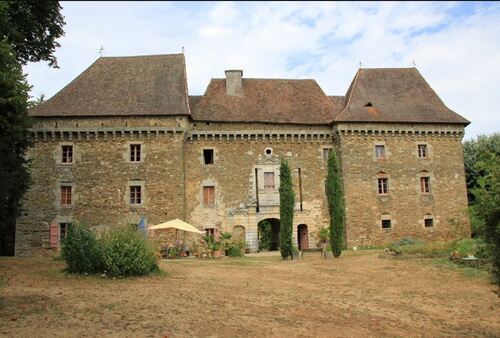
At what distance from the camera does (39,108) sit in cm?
2462

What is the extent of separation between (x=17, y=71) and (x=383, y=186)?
20016 mm

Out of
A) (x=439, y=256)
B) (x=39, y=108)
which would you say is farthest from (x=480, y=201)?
(x=39, y=108)

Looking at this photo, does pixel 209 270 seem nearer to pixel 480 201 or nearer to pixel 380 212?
pixel 480 201

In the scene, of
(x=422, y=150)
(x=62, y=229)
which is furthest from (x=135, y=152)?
(x=422, y=150)

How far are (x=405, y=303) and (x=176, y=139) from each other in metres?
16.9

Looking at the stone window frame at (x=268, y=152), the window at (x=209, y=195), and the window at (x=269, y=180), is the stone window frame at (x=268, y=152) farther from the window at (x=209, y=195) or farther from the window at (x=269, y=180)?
the window at (x=209, y=195)

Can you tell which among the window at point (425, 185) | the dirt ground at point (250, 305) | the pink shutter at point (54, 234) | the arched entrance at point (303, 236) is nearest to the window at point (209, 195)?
the arched entrance at point (303, 236)

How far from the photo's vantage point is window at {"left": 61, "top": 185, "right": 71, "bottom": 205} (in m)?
24.3

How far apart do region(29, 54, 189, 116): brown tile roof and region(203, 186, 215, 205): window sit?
444cm

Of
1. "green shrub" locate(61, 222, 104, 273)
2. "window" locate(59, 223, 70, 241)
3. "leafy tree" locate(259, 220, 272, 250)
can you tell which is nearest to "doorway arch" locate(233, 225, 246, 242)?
"leafy tree" locate(259, 220, 272, 250)

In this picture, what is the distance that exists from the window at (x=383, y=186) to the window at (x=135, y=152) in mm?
13709

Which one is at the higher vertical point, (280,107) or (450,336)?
(280,107)

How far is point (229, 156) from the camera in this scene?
25844 millimetres

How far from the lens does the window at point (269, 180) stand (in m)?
25.8
